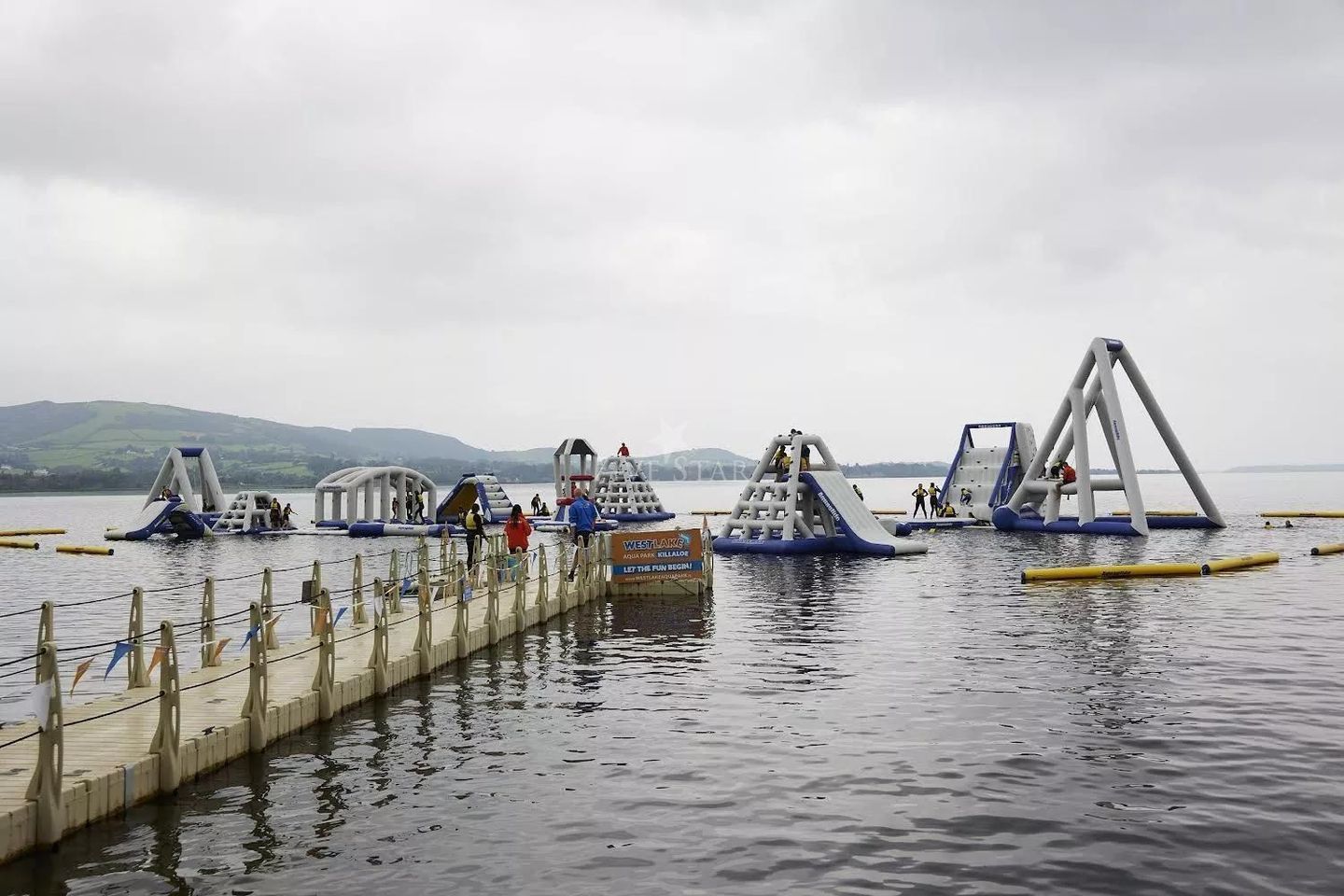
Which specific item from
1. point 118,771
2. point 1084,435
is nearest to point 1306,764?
point 118,771

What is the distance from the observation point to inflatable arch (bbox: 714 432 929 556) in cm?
5081

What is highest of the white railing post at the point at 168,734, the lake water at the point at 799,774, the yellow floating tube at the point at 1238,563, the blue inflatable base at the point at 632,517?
the blue inflatable base at the point at 632,517

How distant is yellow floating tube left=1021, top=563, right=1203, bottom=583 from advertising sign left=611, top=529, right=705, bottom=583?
1243 cm

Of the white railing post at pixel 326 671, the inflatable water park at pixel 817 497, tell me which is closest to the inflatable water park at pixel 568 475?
the inflatable water park at pixel 817 497

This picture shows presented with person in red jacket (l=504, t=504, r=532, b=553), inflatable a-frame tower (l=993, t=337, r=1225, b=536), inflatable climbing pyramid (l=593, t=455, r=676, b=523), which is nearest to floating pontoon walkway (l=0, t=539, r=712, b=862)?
person in red jacket (l=504, t=504, r=532, b=553)

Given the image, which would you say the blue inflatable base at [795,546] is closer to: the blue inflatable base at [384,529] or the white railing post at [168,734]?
the blue inflatable base at [384,529]

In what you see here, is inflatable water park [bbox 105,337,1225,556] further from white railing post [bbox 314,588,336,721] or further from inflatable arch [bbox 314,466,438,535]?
white railing post [bbox 314,588,336,721]

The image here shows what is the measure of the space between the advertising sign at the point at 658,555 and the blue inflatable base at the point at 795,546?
15339mm

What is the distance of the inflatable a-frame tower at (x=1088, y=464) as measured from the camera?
63781mm

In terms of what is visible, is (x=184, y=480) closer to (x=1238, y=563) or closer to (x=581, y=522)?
(x=581, y=522)

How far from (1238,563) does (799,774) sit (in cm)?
3453

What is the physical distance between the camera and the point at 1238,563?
42031 millimetres

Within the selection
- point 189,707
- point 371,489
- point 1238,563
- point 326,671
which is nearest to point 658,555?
point 326,671

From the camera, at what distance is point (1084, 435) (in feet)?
211
